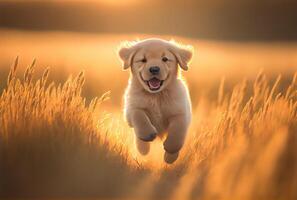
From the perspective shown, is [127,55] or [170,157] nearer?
[170,157]

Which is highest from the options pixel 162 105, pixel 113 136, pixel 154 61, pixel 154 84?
pixel 154 61

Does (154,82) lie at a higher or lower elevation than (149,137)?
higher

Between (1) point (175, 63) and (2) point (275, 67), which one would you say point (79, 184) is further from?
(2) point (275, 67)

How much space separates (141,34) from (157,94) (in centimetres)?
50

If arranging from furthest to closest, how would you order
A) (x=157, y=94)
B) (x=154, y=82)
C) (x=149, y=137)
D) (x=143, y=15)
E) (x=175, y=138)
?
(x=143, y=15)
(x=157, y=94)
(x=154, y=82)
(x=175, y=138)
(x=149, y=137)

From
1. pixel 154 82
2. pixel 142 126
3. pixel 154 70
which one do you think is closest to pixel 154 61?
pixel 154 70

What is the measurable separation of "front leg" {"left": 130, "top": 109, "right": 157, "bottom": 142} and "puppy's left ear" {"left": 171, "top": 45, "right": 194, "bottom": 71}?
18.3 inches

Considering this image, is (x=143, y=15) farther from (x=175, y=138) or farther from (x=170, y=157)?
(x=170, y=157)

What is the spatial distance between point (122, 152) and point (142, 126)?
236 millimetres

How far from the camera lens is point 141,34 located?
766 centimetres

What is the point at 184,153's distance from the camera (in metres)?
7.32

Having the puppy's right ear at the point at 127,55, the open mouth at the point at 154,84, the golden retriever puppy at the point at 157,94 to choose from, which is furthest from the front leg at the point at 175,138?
the puppy's right ear at the point at 127,55

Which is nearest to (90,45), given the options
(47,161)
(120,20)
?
(120,20)

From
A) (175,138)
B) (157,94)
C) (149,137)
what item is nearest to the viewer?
(149,137)
